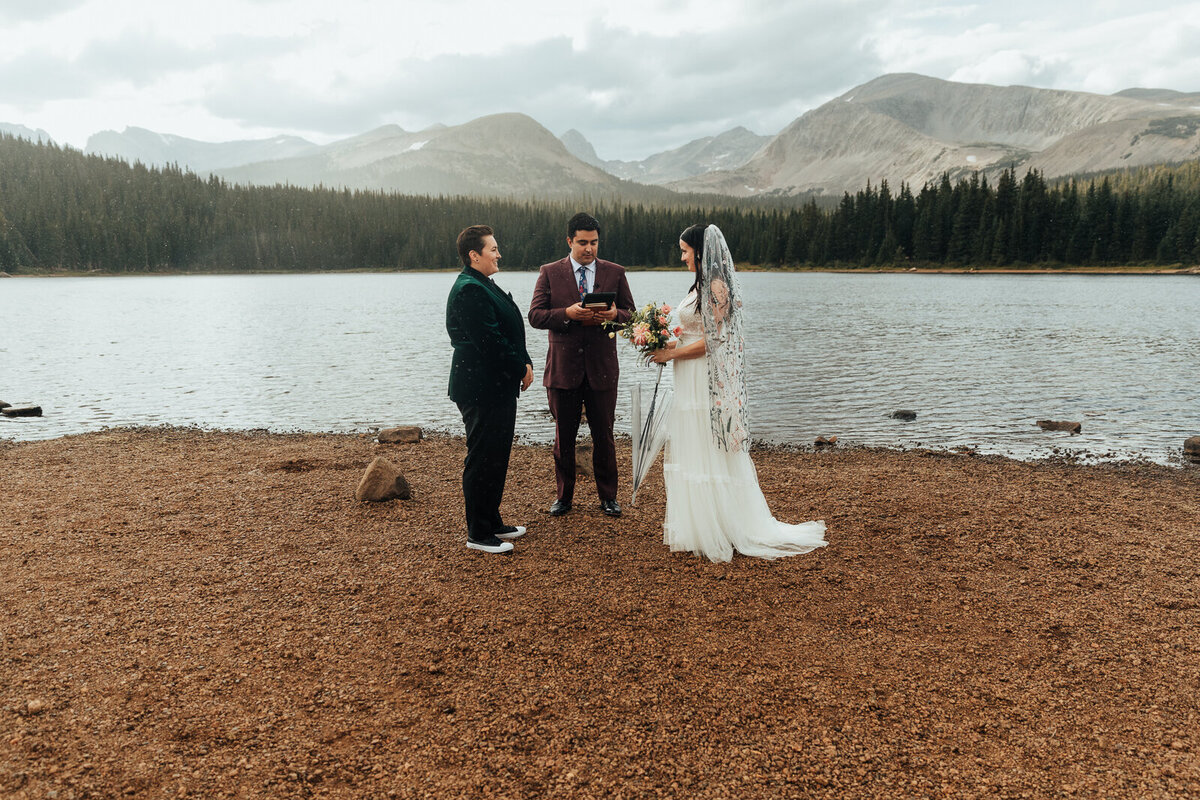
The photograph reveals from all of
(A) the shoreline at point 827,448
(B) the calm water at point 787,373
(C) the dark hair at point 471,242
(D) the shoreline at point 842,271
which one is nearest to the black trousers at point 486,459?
(C) the dark hair at point 471,242

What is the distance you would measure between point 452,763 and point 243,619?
2849 mm

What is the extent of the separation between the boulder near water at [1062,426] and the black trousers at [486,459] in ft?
48.0

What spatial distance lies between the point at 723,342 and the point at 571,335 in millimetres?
1864

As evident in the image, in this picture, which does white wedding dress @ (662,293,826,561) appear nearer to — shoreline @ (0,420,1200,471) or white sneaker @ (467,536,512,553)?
white sneaker @ (467,536,512,553)

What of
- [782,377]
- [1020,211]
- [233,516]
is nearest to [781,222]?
[1020,211]

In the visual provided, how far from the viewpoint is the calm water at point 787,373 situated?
56.5ft

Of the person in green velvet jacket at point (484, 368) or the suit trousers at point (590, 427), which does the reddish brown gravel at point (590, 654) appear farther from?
the person in green velvet jacket at point (484, 368)

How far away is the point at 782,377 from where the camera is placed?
81.1 feet

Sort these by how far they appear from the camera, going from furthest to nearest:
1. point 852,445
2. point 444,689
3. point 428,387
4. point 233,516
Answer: point 428,387
point 852,445
point 233,516
point 444,689

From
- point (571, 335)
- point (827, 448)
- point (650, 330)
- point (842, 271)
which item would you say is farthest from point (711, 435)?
point (842, 271)

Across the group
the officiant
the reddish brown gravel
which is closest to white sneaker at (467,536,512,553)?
the reddish brown gravel

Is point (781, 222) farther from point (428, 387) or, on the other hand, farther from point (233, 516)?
point (233, 516)

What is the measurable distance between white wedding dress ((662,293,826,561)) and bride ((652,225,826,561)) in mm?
10

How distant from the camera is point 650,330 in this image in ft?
23.1
